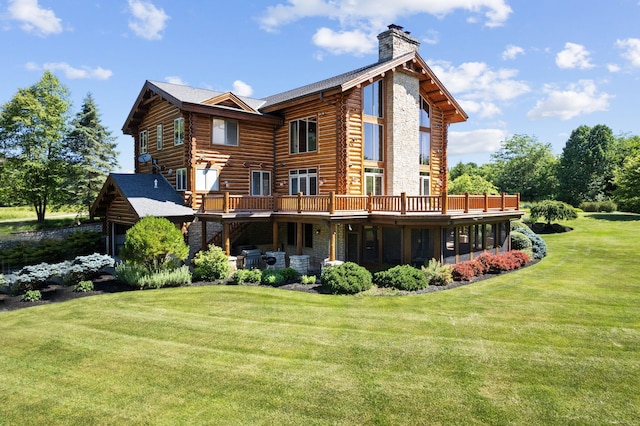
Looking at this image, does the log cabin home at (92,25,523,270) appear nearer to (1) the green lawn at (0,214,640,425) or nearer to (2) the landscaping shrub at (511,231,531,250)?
(2) the landscaping shrub at (511,231,531,250)

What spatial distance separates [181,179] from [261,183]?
4526mm

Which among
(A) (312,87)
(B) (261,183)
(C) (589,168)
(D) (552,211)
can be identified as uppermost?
(A) (312,87)

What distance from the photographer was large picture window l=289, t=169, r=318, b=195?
20.7 meters

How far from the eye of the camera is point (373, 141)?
2031cm

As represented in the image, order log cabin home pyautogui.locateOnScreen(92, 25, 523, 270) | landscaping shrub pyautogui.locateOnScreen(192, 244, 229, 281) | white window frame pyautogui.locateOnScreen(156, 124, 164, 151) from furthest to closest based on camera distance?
white window frame pyautogui.locateOnScreen(156, 124, 164, 151), log cabin home pyautogui.locateOnScreen(92, 25, 523, 270), landscaping shrub pyautogui.locateOnScreen(192, 244, 229, 281)

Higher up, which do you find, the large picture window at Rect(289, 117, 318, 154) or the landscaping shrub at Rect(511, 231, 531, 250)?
the large picture window at Rect(289, 117, 318, 154)

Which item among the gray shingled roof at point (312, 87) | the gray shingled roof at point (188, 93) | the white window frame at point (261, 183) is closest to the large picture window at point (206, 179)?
the white window frame at point (261, 183)

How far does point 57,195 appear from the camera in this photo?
105 ft

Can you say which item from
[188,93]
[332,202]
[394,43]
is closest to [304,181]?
[332,202]

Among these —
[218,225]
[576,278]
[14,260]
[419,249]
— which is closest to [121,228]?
[14,260]

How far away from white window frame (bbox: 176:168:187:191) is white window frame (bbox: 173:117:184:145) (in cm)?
162

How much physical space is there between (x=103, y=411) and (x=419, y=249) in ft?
43.4

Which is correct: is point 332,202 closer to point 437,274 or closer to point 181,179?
point 437,274

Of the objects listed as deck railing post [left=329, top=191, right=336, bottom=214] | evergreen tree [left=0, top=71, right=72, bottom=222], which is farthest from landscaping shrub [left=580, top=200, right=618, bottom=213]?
evergreen tree [left=0, top=71, right=72, bottom=222]
